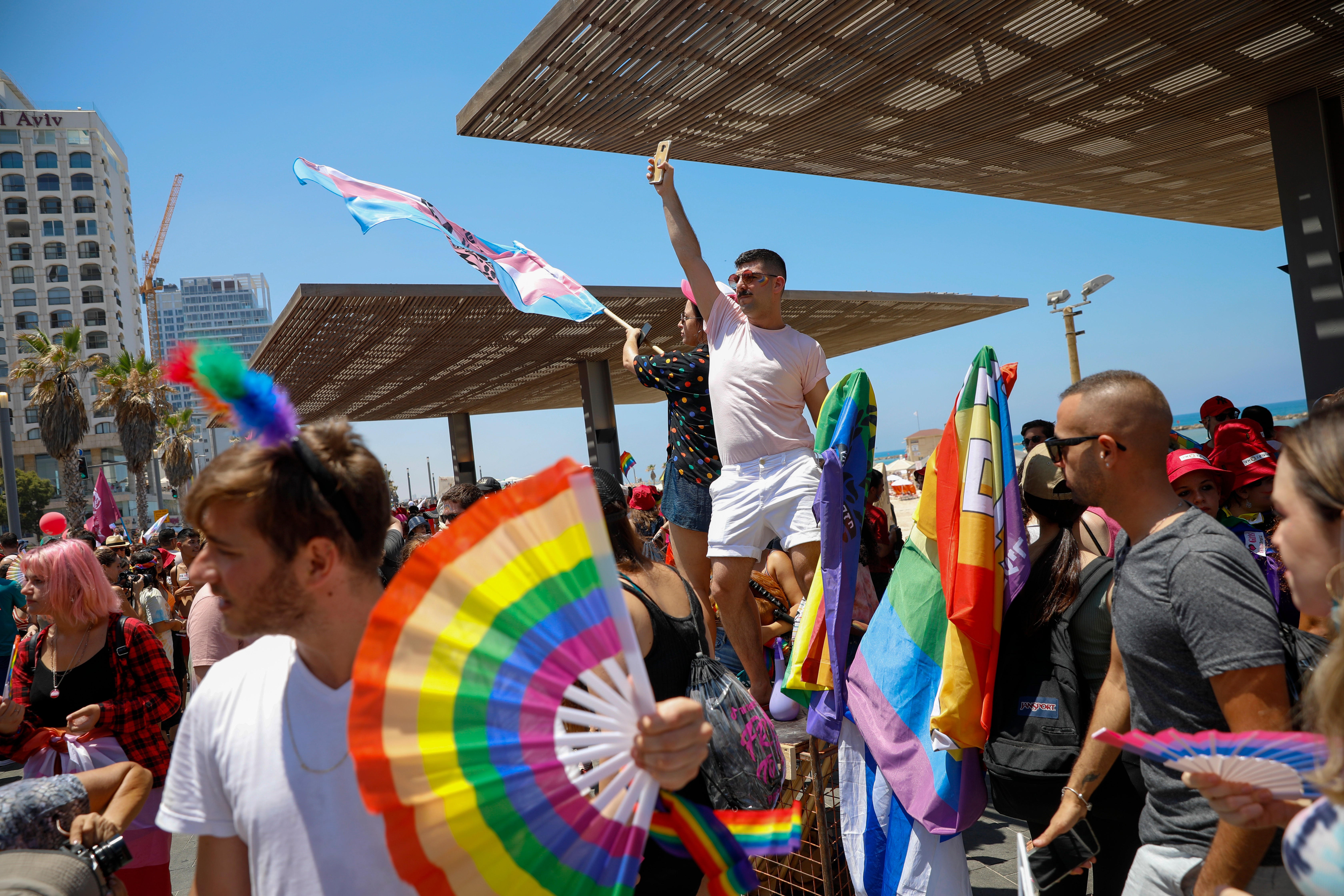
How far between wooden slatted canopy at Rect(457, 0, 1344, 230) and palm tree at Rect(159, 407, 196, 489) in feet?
148

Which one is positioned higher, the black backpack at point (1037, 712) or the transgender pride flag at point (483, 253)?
the transgender pride flag at point (483, 253)

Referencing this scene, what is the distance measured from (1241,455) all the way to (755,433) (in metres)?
2.71

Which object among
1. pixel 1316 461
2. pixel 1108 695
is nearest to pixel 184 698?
pixel 1108 695

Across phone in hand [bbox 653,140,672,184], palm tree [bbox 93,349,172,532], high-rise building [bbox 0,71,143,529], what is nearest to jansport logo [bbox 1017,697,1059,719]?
phone in hand [bbox 653,140,672,184]

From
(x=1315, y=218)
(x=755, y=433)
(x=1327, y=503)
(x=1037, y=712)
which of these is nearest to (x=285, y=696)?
(x=1327, y=503)

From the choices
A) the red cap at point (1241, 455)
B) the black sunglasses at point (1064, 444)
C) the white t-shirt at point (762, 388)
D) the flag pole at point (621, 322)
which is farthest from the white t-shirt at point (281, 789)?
the red cap at point (1241, 455)

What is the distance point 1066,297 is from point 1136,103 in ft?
33.3

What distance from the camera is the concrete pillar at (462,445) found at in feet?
114

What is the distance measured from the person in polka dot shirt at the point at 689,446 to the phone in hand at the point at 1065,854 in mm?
2173

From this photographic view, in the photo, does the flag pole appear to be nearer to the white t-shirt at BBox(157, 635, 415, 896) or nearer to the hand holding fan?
the white t-shirt at BBox(157, 635, 415, 896)

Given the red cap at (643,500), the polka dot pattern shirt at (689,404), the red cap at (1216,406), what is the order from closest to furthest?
the polka dot pattern shirt at (689,404) → the red cap at (1216,406) → the red cap at (643,500)

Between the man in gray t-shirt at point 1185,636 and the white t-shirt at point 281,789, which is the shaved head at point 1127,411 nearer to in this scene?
the man in gray t-shirt at point 1185,636

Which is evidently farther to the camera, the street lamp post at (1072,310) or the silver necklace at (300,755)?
the street lamp post at (1072,310)

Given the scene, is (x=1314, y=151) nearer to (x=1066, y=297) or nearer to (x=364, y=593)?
(x=1066, y=297)
